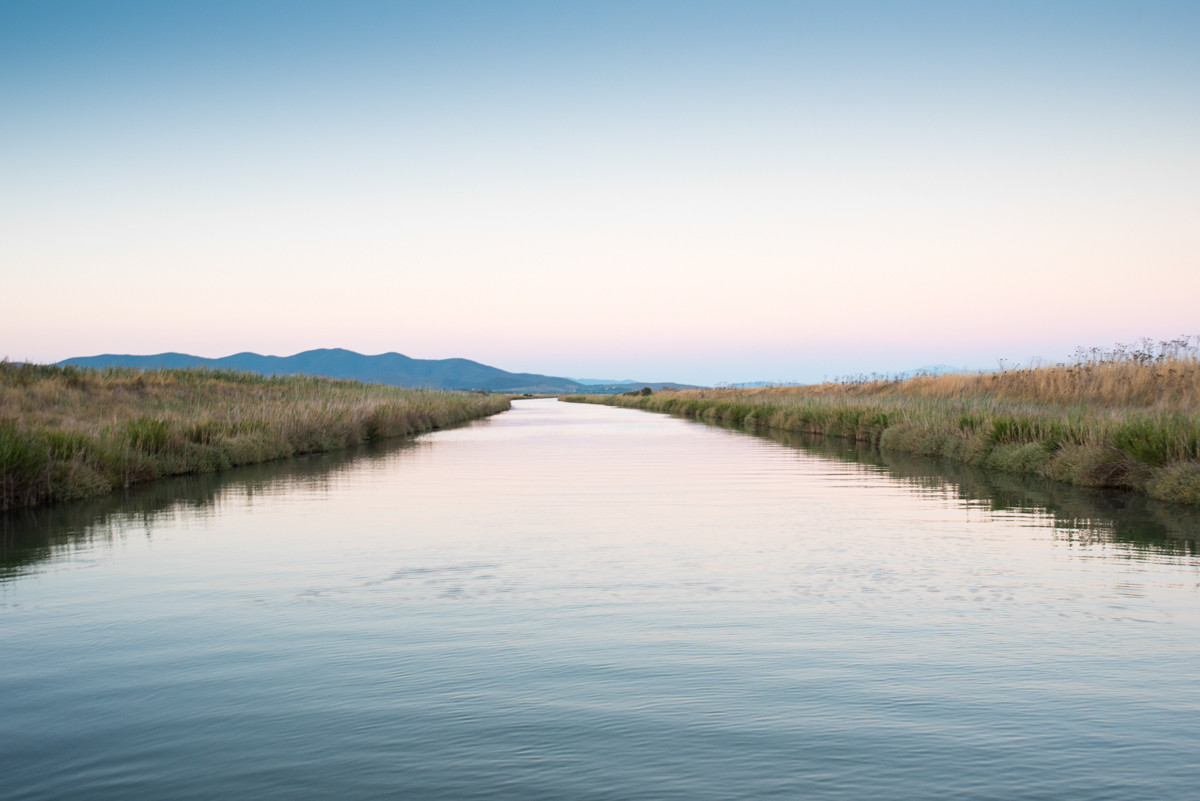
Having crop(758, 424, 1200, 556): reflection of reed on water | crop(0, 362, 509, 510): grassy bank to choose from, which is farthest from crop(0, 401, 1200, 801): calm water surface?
crop(0, 362, 509, 510): grassy bank

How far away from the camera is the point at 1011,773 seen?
3.22m

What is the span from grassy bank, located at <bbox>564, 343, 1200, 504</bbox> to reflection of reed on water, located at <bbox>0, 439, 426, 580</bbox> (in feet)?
34.3

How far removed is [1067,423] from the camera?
14.1 metres

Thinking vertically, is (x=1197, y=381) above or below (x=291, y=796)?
above

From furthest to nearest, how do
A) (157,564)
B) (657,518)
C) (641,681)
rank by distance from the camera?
(657,518), (157,564), (641,681)

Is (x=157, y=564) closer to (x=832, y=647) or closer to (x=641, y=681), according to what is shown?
(x=641, y=681)

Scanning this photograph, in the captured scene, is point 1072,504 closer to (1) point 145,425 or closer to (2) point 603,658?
(2) point 603,658

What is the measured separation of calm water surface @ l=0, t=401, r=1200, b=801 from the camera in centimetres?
329

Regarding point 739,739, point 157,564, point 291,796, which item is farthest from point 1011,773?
point 157,564

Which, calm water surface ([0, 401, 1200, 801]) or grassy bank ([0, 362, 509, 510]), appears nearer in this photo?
calm water surface ([0, 401, 1200, 801])

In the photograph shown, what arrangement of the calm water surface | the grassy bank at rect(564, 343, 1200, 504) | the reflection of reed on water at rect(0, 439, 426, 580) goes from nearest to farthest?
the calm water surface < the reflection of reed on water at rect(0, 439, 426, 580) < the grassy bank at rect(564, 343, 1200, 504)

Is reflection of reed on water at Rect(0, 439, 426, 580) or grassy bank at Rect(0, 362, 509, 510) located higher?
grassy bank at Rect(0, 362, 509, 510)

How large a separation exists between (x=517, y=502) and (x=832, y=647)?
22.0 feet

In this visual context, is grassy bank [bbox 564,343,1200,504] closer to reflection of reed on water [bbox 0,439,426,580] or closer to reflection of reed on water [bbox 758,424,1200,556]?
reflection of reed on water [bbox 758,424,1200,556]
